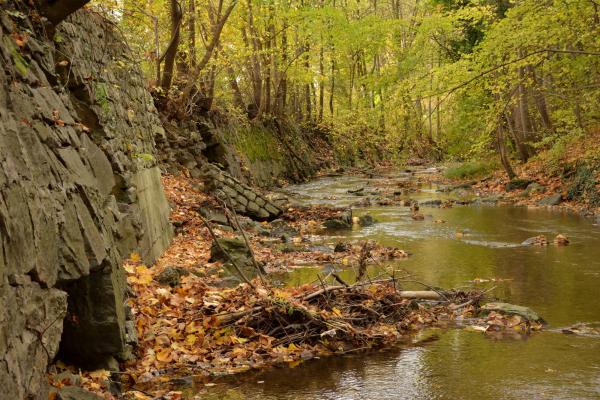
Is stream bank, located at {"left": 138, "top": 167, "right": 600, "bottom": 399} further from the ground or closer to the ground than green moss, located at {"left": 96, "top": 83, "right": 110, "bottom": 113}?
closer to the ground

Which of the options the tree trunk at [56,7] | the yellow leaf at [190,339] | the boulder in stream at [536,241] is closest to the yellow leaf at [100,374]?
the yellow leaf at [190,339]

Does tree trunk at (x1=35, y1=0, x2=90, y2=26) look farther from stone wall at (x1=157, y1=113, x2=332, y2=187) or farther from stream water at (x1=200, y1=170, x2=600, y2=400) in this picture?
stone wall at (x1=157, y1=113, x2=332, y2=187)

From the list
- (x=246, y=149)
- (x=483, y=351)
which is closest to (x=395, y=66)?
(x=246, y=149)

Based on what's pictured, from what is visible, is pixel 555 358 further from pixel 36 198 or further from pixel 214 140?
pixel 214 140

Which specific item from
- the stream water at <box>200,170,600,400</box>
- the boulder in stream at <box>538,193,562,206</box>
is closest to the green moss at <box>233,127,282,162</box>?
Answer: the boulder in stream at <box>538,193,562,206</box>

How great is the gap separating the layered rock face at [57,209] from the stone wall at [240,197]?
6770 mm

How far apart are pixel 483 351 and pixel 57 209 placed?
13.6 ft

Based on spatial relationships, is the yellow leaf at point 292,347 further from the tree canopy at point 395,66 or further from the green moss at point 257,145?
the green moss at point 257,145

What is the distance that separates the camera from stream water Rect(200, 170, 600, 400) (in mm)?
5090

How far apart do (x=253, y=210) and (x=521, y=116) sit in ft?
41.0

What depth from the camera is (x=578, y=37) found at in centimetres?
1536

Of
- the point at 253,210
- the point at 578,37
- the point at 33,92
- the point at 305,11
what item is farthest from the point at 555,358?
the point at 305,11

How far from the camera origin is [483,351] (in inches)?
239

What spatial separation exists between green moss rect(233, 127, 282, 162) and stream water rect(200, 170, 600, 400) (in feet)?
35.2
